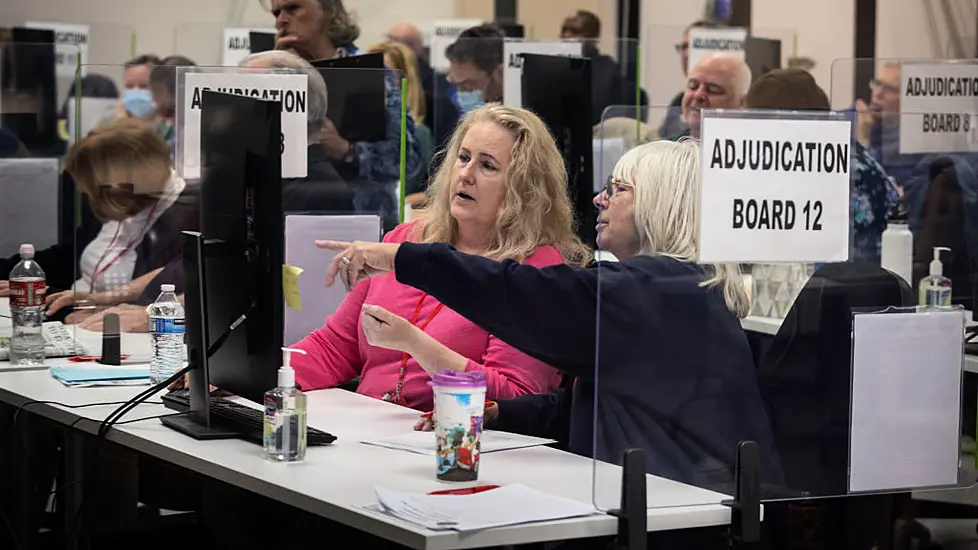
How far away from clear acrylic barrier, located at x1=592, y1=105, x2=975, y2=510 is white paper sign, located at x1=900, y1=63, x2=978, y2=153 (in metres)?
0.27

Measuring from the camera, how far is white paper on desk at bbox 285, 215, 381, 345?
3.75 m

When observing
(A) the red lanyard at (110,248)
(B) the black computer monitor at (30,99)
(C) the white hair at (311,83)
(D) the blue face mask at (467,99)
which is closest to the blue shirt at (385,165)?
(C) the white hair at (311,83)

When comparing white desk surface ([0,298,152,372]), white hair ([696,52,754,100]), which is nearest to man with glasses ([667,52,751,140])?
white hair ([696,52,754,100])

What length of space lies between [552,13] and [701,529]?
8.42 metres

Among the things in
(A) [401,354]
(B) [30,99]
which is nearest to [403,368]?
(A) [401,354]

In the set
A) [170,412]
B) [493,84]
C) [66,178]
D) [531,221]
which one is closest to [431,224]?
[531,221]

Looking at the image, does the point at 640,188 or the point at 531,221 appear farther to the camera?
the point at 531,221

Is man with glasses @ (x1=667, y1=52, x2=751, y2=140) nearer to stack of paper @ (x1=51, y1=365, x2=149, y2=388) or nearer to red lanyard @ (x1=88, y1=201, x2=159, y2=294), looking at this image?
red lanyard @ (x1=88, y1=201, x2=159, y2=294)

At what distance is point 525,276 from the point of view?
2615 millimetres

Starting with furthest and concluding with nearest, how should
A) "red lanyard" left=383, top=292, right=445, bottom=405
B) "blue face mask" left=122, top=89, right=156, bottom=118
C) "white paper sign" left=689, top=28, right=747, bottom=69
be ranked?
1. "white paper sign" left=689, top=28, right=747, bottom=69
2. "blue face mask" left=122, top=89, right=156, bottom=118
3. "red lanyard" left=383, top=292, right=445, bottom=405

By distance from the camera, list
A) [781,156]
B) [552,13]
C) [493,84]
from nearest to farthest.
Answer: [781,156]
[493,84]
[552,13]

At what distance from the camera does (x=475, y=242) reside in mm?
3330

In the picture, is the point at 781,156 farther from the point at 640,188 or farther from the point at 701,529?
the point at 701,529

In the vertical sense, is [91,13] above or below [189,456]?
above
